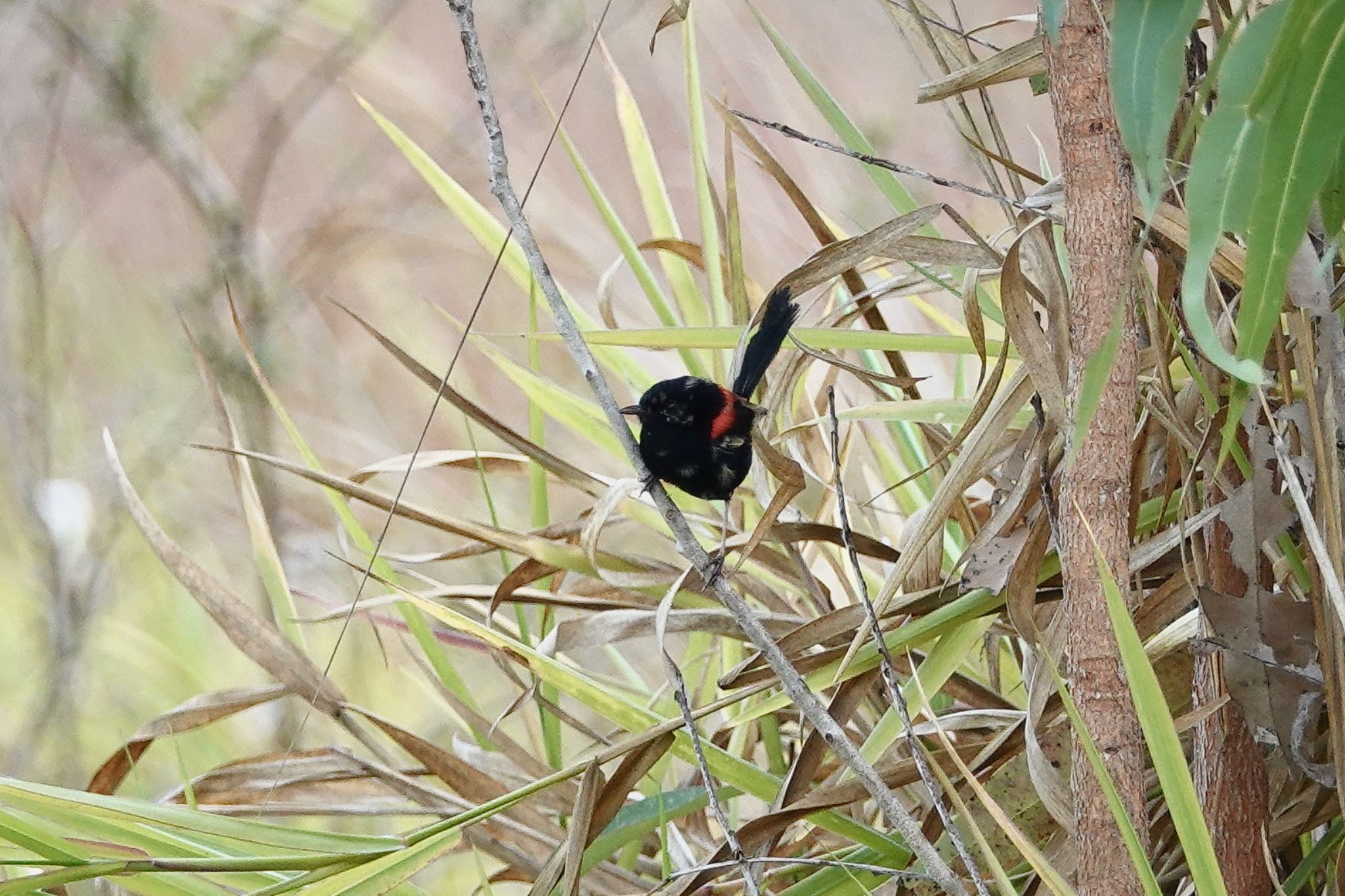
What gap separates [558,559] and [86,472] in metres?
1.70

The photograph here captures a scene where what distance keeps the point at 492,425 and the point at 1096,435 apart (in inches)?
20.2

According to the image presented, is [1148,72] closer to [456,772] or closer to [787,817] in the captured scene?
[787,817]

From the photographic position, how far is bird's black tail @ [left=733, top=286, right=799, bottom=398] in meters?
0.87

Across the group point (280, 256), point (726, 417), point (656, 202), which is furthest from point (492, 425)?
point (280, 256)

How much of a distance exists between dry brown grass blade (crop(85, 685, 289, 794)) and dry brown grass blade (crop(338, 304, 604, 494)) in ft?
0.81

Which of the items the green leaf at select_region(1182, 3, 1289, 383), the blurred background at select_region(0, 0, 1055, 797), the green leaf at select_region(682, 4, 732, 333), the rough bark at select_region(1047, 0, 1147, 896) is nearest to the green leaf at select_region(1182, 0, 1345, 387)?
the green leaf at select_region(1182, 3, 1289, 383)

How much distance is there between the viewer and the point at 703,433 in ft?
3.35

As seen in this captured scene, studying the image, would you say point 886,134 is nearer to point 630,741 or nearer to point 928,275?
point 928,275

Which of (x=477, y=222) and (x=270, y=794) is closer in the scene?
(x=270, y=794)

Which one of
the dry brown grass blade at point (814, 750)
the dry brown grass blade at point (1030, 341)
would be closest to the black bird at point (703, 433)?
the dry brown grass blade at point (814, 750)

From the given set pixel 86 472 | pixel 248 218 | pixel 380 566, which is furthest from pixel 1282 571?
pixel 86 472

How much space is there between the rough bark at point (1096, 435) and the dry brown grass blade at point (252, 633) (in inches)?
19.4

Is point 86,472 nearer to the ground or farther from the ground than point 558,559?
farther from the ground

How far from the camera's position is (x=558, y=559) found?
2.87ft
